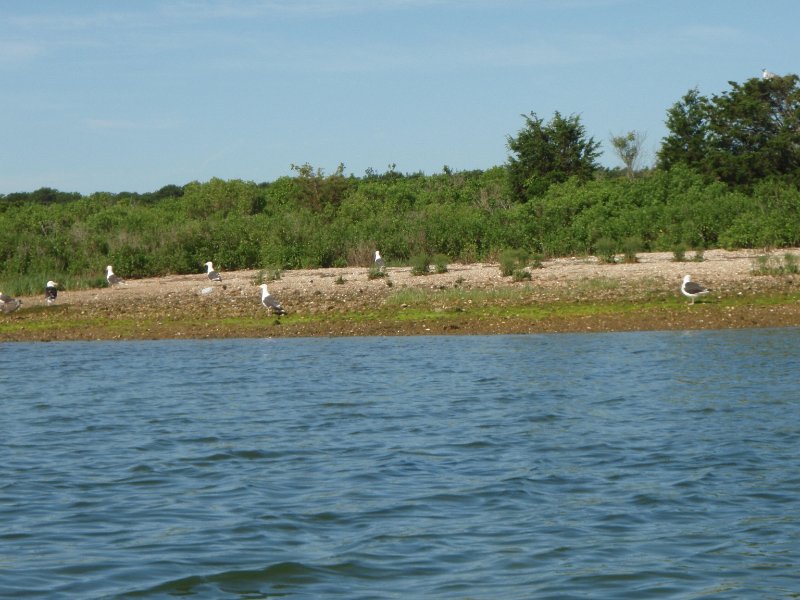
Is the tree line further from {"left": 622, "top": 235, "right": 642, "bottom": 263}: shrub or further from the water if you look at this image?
the water

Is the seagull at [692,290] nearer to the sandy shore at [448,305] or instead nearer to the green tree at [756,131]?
the sandy shore at [448,305]

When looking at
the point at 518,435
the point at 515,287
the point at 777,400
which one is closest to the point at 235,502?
the point at 518,435

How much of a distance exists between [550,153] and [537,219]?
563 inches

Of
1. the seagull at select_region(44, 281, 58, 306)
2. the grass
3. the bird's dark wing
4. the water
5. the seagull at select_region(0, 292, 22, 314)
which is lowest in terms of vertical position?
the water

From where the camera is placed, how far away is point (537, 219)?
3994 cm

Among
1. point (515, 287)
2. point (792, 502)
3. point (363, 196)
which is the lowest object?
point (792, 502)

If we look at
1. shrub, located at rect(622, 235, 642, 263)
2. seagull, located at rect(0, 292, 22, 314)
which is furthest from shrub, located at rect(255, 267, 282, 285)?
shrub, located at rect(622, 235, 642, 263)

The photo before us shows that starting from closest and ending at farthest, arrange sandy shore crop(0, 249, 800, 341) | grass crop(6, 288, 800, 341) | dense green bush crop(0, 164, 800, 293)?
1. grass crop(6, 288, 800, 341)
2. sandy shore crop(0, 249, 800, 341)
3. dense green bush crop(0, 164, 800, 293)

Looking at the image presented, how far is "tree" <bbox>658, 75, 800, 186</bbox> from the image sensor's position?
49.6 metres

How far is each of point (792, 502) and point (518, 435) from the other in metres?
4.46

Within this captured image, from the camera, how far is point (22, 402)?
63.1 feet

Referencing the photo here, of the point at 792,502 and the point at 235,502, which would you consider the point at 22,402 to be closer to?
the point at 235,502

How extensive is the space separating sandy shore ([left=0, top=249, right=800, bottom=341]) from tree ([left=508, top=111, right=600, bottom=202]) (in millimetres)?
19064

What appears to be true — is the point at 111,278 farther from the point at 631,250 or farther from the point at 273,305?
the point at 631,250
